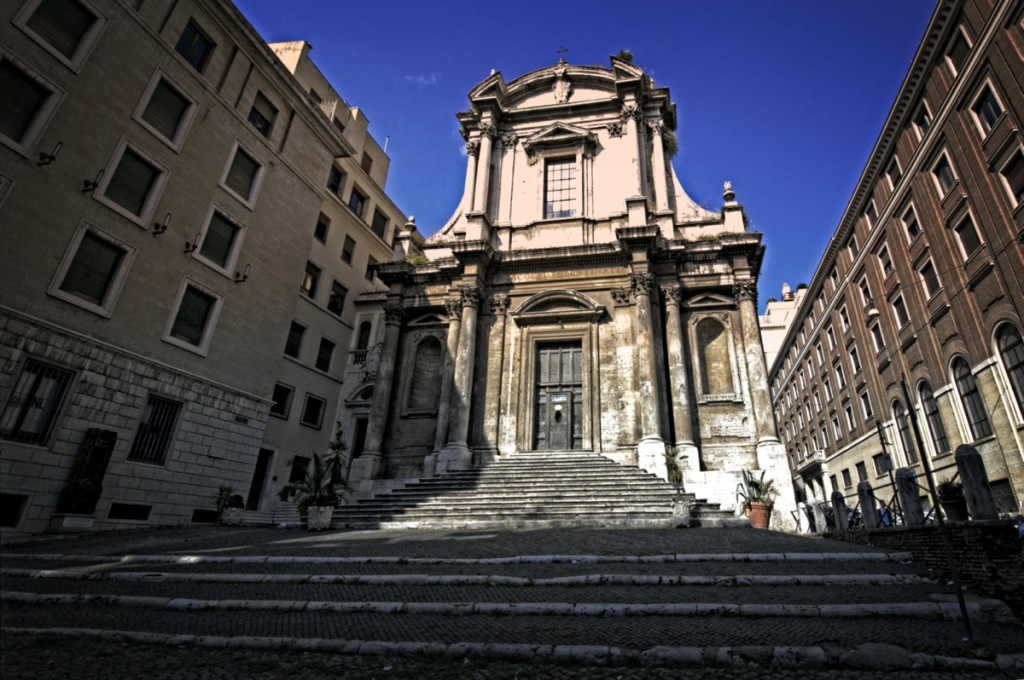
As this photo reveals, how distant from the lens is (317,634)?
4.67 meters

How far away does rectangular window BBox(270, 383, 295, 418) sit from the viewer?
69.6 feet

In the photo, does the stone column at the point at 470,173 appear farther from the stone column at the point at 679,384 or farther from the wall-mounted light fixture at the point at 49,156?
the wall-mounted light fixture at the point at 49,156

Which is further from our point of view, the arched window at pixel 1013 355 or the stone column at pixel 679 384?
the arched window at pixel 1013 355

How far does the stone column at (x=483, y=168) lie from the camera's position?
21109 millimetres

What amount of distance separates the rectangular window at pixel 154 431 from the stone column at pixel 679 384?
15248 mm

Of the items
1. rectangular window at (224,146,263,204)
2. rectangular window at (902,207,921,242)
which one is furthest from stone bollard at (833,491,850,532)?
rectangular window at (224,146,263,204)

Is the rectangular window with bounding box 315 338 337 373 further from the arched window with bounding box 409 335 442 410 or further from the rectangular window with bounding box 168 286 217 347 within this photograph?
the rectangular window with bounding box 168 286 217 347

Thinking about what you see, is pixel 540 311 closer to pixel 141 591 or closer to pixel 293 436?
pixel 293 436

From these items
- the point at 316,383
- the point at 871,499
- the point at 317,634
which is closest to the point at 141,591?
the point at 317,634

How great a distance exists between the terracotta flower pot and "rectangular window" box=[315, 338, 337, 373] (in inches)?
744

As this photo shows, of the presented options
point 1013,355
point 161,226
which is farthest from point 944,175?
point 161,226

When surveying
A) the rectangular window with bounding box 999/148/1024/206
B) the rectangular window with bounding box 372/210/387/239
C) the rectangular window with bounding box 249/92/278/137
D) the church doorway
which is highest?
the rectangular window with bounding box 372/210/387/239

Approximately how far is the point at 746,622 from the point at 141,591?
6901 mm

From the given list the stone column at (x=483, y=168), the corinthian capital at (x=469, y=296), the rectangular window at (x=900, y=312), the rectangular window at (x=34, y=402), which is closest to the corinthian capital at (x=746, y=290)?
the corinthian capital at (x=469, y=296)
